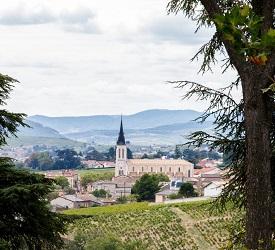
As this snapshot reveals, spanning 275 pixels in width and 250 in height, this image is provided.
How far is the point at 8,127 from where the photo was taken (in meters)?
6.60

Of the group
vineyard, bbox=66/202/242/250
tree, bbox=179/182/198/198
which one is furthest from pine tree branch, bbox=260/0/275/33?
tree, bbox=179/182/198/198

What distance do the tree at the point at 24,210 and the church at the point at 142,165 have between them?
148103mm

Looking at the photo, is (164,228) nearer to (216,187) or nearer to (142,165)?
(216,187)

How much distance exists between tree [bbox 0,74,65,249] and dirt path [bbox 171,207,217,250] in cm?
3373

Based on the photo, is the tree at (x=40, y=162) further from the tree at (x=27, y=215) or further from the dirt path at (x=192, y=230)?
the tree at (x=27, y=215)

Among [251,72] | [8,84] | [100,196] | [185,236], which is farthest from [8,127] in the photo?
[100,196]

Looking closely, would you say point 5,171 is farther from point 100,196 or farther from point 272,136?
→ point 100,196

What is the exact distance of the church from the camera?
157500 mm

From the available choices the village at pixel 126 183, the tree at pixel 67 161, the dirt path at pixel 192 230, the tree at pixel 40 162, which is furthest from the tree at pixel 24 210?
the tree at pixel 67 161

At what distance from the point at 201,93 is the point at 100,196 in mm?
102333

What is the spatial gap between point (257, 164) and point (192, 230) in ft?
143

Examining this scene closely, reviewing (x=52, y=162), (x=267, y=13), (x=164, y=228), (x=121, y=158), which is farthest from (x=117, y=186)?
(x=267, y=13)

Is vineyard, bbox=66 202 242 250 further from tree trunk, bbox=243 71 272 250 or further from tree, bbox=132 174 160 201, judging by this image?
tree, bbox=132 174 160 201

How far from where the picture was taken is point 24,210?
5.93 metres
